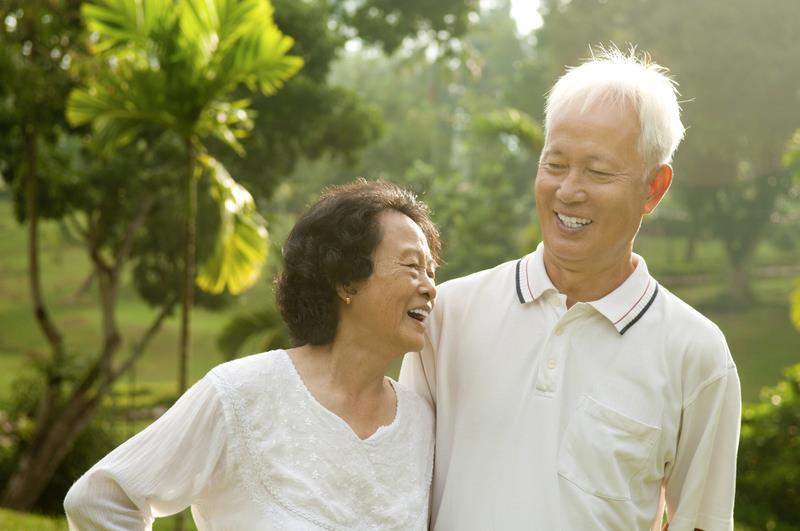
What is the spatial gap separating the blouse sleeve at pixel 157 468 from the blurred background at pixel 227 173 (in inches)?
36.0

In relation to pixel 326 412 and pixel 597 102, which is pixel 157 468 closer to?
pixel 326 412

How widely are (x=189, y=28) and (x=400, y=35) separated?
7.28 meters

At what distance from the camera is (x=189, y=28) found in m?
7.46

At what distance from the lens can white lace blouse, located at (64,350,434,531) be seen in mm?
2416

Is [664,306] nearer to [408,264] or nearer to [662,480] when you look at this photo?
[662,480]

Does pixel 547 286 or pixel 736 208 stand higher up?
pixel 736 208

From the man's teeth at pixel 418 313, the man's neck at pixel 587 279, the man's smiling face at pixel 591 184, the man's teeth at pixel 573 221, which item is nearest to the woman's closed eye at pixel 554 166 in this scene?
the man's smiling face at pixel 591 184

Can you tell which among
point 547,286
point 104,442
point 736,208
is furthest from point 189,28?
point 736,208

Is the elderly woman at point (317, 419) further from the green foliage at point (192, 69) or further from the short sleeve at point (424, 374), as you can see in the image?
the green foliage at point (192, 69)

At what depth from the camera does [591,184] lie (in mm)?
2639

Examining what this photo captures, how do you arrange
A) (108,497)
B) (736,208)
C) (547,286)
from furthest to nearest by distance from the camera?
(736,208), (547,286), (108,497)

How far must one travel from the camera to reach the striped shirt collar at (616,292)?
2.67 metres

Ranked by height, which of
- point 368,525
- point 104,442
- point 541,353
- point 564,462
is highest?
point 541,353

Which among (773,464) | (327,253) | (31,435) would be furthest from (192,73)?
(773,464)
